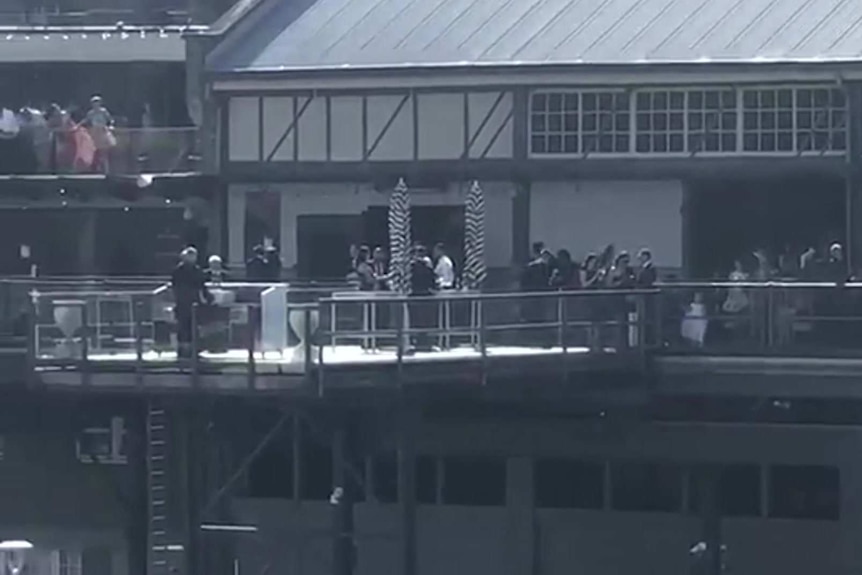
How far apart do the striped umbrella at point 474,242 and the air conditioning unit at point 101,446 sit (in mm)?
5502

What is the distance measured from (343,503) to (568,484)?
182 inches

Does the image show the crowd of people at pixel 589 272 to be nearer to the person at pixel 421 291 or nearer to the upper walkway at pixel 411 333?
the upper walkway at pixel 411 333

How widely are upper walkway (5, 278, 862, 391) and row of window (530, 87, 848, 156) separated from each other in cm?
408

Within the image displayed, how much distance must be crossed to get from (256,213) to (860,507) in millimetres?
10038

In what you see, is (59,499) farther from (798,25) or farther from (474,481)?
(798,25)

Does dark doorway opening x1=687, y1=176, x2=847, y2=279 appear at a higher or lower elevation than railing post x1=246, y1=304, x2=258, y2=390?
higher

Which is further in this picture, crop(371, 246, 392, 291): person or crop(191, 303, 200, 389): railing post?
crop(371, 246, 392, 291): person

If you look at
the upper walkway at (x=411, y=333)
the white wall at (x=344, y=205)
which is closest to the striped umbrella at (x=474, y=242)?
the white wall at (x=344, y=205)

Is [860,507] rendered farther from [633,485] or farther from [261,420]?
[261,420]

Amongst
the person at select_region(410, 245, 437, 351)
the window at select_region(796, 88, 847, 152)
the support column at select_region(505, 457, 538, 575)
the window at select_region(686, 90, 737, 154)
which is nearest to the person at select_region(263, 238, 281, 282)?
the person at select_region(410, 245, 437, 351)

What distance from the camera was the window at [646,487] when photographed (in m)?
35.1

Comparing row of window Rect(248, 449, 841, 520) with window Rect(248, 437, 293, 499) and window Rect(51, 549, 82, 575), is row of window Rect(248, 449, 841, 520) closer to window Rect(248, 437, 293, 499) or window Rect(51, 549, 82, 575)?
window Rect(248, 437, 293, 499)

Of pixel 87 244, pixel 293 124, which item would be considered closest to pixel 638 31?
pixel 293 124

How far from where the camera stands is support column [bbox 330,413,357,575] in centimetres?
3191
